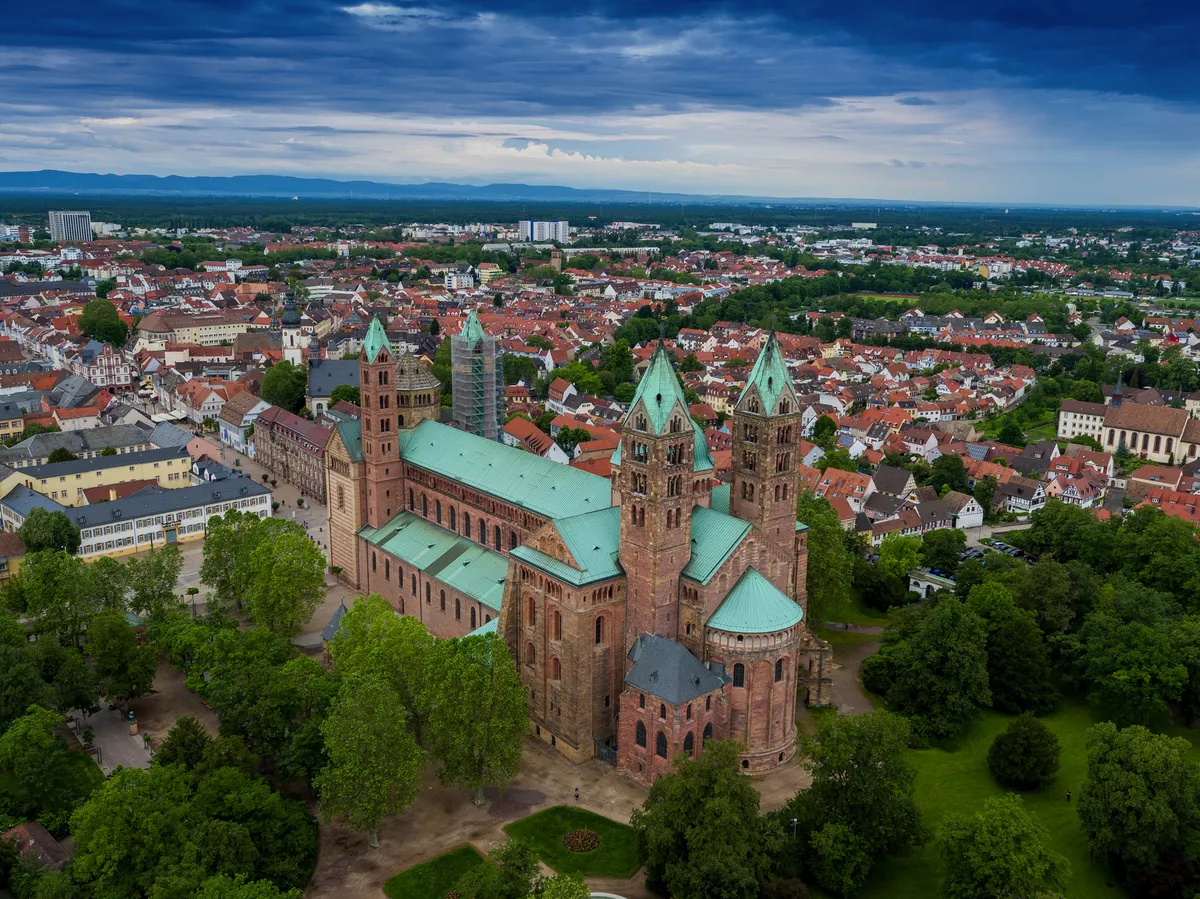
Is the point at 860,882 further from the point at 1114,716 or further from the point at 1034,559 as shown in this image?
the point at 1034,559

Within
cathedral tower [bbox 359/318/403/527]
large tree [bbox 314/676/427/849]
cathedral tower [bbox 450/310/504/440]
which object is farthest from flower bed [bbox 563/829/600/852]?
cathedral tower [bbox 450/310/504/440]

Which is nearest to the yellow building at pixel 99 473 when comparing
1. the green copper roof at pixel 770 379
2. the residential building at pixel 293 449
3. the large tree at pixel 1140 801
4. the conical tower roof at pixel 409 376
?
the residential building at pixel 293 449

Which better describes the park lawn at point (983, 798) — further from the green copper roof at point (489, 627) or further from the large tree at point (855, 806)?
the green copper roof at point (489, 627)

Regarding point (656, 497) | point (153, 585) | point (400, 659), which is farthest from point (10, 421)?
point (656, 497)

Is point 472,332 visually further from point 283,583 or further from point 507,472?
point 283,583

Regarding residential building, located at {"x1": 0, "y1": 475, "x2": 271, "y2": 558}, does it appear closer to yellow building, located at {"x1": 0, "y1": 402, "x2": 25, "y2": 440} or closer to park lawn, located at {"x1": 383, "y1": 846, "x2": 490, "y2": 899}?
yellow building, located at {"x1": 0, "y1": 402, "x2": 25, "y2": 440}

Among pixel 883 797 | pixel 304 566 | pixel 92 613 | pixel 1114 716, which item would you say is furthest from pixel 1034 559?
pixel 92 613
